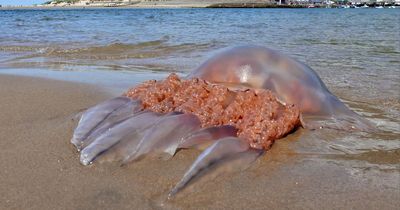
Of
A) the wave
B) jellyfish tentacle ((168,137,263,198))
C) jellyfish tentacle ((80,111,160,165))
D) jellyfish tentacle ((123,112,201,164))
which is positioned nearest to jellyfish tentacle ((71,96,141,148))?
jellyfish tentacle ((80,111,160,165))

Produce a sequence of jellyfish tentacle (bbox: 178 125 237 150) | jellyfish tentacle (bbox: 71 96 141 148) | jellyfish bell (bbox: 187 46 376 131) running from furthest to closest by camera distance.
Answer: jellyfish bell (bbox: 187 46 376 131)
jellyfish tentacle (bbox: 71 96 141 148)
jellyfish tentacle (bbox: 178 125 237 150)

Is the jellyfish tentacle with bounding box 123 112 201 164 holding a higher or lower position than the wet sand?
higher

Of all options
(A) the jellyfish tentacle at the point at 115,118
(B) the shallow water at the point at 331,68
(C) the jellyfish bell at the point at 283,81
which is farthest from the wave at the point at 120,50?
(A) the jellyfish tentacle at the point at 115,118

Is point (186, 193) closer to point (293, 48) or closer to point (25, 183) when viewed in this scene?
point (25, 183)

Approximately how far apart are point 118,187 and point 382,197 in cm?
113

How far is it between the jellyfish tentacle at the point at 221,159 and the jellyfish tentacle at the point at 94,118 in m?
0.75

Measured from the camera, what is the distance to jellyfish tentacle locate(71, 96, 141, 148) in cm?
239

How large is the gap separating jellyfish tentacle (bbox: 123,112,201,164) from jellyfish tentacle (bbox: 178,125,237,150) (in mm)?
36

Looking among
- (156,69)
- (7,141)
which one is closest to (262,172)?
(7,141)

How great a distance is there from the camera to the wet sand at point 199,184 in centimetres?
175

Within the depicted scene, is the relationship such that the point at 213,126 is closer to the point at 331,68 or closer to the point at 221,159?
the point at 221,159

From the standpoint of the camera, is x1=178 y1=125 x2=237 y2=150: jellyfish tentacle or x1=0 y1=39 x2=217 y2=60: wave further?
x1=0 y1=39 x2=217 y2=60: wave

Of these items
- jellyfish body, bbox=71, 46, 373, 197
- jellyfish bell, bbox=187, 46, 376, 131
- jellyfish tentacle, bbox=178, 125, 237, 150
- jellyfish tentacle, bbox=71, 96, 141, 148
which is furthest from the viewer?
jellyfish bell, bbox=187, 46, 376, 131

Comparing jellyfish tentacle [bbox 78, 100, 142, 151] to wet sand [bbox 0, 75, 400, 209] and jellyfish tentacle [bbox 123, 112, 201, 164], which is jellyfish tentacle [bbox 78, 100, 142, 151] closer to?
wet sand [bbox 0, 75, 400, 209]
